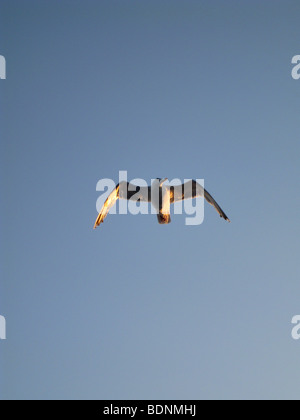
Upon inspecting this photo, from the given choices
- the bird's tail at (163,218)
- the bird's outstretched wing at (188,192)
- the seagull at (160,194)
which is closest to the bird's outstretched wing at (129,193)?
the seagull at (160,194)

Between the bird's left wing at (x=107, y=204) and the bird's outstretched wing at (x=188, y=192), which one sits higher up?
the bird's outstretched wing at (x=188, y=192)

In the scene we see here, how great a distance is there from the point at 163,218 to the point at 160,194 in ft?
4.31

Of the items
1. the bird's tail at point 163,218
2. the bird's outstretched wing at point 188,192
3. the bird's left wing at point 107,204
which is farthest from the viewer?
the bird's outstretched wing at point 188,192

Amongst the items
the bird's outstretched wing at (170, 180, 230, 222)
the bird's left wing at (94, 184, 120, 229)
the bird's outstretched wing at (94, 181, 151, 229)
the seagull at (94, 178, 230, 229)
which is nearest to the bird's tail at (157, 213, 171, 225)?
the seagull at (94, 178, 230, 229)

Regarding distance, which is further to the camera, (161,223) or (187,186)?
(187,186)

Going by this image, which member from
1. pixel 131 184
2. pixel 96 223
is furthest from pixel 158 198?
pixel 96 223

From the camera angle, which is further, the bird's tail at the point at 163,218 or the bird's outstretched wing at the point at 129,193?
the bird's outstretched wing at the point at 129,193

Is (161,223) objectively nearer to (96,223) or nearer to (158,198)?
(158,198)

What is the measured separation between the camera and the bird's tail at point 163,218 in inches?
754

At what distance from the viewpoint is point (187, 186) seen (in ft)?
67.8

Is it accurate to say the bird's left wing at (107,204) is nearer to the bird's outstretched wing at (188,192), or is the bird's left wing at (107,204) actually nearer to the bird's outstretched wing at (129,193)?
the bird's outstretched wing at (129,193)

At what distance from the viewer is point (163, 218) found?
1920cm

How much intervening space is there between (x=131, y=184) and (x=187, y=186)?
8.24 ft

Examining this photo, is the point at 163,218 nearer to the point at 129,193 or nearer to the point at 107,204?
the point at 129,193
